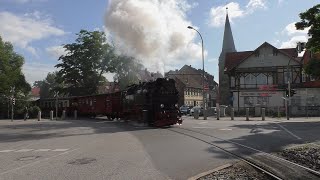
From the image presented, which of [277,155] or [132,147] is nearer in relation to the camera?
[277,155]

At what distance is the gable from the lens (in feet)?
209

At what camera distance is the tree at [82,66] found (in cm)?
7366

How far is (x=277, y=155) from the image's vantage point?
1377 centimetres

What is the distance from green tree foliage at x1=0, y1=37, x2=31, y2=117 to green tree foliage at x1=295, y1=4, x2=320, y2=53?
177ft

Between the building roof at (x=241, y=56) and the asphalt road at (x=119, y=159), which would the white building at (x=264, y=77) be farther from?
the asphalt road at (x=119, y=159)

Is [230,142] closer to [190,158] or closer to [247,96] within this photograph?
[190,158]

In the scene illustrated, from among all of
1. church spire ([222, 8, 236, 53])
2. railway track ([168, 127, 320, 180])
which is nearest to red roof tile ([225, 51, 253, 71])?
church spire ([222, 8, 236, 53])

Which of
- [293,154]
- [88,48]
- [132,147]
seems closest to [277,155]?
[293,154]

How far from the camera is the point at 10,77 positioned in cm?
7012

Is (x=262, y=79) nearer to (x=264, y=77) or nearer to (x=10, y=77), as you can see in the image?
(x=264, y=77)

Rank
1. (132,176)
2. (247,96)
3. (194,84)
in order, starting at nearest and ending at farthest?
(132,176) < (247,96) < (194,84)

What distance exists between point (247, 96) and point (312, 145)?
48.6 meters

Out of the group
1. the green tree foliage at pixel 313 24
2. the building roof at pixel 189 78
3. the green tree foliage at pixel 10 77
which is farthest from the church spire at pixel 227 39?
the green tree foliage at pixel 313 24

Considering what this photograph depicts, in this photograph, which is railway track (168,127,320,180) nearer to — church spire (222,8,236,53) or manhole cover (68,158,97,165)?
manhole cover (68,158,97,165)
